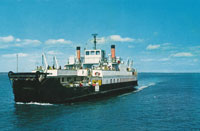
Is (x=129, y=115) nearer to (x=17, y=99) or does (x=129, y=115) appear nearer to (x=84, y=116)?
(x=84, y=116)

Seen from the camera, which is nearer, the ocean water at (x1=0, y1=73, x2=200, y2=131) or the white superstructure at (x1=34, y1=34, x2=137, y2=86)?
the ocean water at (x1=0, y1=73, x2=200, y2=131)

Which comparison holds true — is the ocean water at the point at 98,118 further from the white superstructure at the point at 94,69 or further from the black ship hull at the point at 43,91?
the white superstructure at the point at 94,69

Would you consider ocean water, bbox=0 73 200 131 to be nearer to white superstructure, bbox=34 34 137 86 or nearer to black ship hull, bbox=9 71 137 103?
black ship hull, bbox=9 71 137 103

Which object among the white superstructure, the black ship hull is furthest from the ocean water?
the white superstructure

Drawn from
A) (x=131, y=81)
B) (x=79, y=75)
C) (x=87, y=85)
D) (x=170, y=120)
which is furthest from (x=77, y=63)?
(x=170, y=120)

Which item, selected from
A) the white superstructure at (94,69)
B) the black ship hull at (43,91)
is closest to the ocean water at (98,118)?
the black ship hull at (43,91)

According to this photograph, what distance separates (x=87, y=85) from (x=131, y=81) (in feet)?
90.7

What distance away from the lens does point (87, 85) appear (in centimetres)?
4359

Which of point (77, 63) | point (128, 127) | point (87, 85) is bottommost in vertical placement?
point (128, 127)

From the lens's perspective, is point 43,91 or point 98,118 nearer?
point 98,118

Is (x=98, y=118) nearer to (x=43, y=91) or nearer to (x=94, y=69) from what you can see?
(x=43, y=91)

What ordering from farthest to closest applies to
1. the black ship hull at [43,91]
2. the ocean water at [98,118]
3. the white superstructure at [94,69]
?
the white superstructure at [94,69] < the black ship hull at [43,91] < the ocean water at [98,118]

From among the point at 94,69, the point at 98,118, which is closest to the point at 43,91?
the point at 98,118

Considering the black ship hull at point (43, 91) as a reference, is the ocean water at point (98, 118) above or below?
below
